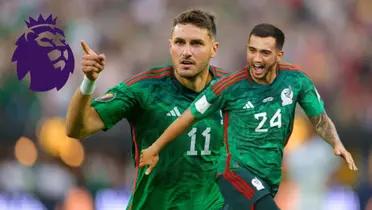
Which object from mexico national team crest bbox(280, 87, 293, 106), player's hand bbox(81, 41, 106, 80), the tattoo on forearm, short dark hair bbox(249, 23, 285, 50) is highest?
short dark hair bbox(249, 23, 285, 50)

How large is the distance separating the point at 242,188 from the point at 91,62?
144cm

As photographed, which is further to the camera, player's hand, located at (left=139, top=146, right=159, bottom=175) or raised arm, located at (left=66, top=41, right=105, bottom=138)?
player's hand, located at (left=139, top=146, right=159, bottom=175)

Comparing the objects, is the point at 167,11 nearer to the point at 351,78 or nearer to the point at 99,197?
the point at 351,78

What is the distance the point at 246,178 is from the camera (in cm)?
923

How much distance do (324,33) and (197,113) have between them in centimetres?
1215

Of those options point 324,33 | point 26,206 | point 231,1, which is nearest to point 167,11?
point 231,1

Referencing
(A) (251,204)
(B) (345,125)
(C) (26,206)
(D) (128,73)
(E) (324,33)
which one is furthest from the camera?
(E) (324,33)

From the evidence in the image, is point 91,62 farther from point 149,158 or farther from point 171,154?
point 171,154

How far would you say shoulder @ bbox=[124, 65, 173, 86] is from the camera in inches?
380

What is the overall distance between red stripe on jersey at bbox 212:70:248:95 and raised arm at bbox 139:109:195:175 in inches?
9.6

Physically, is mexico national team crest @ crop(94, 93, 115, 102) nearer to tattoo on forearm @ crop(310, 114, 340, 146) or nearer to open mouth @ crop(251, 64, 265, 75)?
open mouth @ crop(251, 64, 265, 75)

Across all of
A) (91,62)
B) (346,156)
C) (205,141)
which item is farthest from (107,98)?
(346,156)

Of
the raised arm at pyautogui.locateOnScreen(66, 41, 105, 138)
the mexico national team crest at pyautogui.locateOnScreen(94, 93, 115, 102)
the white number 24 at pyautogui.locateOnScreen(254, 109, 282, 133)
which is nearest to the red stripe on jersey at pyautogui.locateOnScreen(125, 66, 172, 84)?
the mexico national team crest at pyautogui.locateOnScreen(94, 93, 115, 102)

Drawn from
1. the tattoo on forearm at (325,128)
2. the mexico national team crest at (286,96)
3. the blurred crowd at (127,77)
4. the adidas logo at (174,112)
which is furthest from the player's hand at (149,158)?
the blurred crowd at (127,77)
